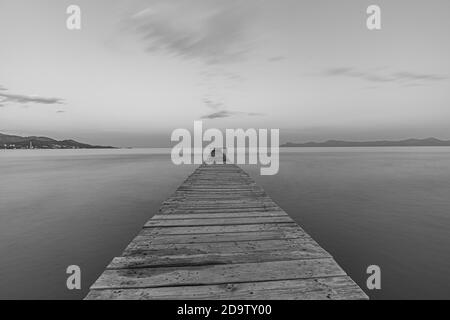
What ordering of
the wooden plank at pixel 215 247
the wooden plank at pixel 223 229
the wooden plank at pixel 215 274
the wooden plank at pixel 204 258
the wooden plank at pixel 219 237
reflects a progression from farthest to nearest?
the wooden plank at pixel 223 229 → the wooden plank at pixel 219 237 → the wooden plank at pixel 215 247 → the wooden plank at pixel 204 258 → the wooden plank at pixel 215 274

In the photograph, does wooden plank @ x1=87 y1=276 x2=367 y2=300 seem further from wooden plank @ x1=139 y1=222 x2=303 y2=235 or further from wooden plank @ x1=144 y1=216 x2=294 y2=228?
wooden plank @ x1=144 y1=216 x2=294 y2=228

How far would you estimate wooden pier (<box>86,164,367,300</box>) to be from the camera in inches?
109

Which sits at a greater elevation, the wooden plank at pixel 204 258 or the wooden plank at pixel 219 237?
the wooden plank at pixel 219 237

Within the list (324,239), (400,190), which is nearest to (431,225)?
(324,239)

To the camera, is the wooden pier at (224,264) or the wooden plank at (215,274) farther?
the wooden plank at (215,274)

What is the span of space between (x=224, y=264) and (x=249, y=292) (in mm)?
678

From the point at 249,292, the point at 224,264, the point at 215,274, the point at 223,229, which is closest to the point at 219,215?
the point at 223,229

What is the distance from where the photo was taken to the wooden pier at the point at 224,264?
2.77 meters

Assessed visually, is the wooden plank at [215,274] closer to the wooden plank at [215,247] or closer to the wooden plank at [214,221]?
the wooden plank at [215,247]

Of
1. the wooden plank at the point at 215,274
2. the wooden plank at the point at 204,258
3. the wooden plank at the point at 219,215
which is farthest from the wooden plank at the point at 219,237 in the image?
the wooden plank at the point at 219,215

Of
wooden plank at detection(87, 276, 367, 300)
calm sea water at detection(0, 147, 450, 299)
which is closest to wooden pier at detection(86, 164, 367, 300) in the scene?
wooden plank at detection(87, 276, 367, 300)

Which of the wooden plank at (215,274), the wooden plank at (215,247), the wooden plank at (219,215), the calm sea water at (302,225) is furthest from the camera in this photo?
the calm sea water at (302,225)

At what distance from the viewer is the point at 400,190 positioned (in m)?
16.5
